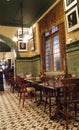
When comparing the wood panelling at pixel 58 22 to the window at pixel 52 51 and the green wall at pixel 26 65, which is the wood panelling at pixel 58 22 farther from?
the green wall at pixel 26 65

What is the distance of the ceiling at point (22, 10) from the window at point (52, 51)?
1112 mm

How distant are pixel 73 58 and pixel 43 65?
305 centimetres

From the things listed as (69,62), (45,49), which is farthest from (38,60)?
(69,62)

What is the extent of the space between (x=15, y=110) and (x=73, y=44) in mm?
2846

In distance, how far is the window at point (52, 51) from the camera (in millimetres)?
7496

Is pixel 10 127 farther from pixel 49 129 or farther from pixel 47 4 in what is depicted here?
pixel 47 4

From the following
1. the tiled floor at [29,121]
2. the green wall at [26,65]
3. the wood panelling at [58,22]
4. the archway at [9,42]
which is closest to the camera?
the tiled floor at [29,121]

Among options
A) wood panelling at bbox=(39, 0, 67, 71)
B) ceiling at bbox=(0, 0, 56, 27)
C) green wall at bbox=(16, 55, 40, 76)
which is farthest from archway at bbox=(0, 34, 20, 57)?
wood panelling at bbox=(39, 0, 67, 71)

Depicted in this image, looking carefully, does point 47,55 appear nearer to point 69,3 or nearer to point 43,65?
point 43,65

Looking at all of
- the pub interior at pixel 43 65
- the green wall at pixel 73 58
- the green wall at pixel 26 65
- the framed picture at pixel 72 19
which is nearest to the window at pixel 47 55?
the pub interior at pixel 43 65

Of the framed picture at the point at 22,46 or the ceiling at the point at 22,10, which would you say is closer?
the ceiling at the point at 22,10

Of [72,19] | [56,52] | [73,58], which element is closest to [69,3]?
[72,19]

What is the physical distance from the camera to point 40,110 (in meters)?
5.08

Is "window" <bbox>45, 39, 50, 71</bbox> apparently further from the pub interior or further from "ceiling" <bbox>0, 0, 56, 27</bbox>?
"ceiling" <bbox>0, 0, 56, 27</bbox>
